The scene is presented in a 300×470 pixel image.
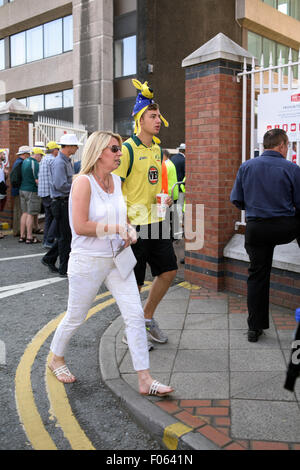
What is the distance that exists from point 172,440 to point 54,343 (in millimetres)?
1300

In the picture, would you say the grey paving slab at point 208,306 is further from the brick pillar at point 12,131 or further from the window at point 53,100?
the window at point 53,100

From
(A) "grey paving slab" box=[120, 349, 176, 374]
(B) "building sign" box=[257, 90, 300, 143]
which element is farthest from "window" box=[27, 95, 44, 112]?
(A) "grey paving slab" box=[120, 349, 176, 374]

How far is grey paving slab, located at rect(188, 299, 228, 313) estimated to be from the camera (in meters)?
5.56

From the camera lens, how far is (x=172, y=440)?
3010mm

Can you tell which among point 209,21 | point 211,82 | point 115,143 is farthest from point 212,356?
point 209,21

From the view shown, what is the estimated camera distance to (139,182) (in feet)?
14.1

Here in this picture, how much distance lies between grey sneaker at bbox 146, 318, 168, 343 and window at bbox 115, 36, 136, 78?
18.9m

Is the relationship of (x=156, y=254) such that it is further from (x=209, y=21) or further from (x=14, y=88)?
(x=14, y=88)

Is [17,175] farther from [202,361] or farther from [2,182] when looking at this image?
[202,361]

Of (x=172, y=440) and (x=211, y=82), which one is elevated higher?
(x=211, y=82)

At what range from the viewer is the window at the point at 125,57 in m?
21.6

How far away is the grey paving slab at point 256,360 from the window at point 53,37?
23714mm

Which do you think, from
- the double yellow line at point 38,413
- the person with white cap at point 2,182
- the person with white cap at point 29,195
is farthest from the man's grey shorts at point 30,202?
the double yellow line at point 38,413

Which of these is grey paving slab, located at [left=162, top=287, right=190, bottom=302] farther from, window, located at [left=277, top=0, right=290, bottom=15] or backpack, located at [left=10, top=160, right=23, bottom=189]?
window, located at [left=277, top=0, right=290, bottom=15]
